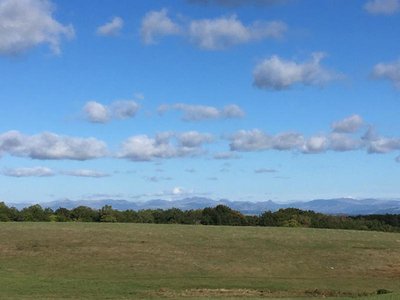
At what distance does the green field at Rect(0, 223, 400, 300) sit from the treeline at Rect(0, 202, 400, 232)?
20.5 m

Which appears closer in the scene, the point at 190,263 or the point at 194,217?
the point at 190,263

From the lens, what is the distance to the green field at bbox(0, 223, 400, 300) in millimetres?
32125

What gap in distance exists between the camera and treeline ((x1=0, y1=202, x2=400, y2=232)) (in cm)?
7969

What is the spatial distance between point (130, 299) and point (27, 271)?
13565 millimetres

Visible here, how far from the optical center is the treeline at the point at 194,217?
7969cm

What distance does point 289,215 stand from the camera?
83.8m

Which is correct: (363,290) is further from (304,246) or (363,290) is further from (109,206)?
(109,206)

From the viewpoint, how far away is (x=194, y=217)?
84.1 meters

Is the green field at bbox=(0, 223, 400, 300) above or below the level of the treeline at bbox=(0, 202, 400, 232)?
below

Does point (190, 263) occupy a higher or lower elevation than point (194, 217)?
lower

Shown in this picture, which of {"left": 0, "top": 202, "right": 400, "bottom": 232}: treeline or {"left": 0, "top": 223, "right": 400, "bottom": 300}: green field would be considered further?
{"left": 0, "top": 202, "right": 400, "bottom": 232}: treeline

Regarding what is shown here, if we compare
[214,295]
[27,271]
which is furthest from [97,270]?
[214,295]

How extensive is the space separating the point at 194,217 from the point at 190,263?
41301 millimetres

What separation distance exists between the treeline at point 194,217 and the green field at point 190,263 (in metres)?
20.5
